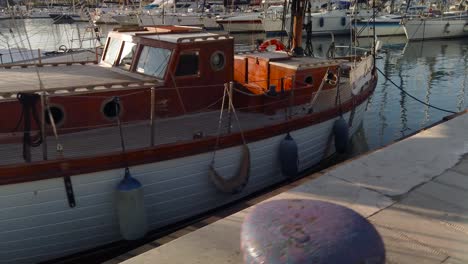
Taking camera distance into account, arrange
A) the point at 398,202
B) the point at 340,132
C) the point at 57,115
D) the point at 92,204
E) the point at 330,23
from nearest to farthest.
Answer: the point at 398,202 → the point at 92,204 → the point at 57,115 → the point at 340,132 → the point at 330,23

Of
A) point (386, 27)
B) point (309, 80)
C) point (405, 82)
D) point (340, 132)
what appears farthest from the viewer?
point (386, 27)

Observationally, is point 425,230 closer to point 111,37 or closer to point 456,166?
point 456,166

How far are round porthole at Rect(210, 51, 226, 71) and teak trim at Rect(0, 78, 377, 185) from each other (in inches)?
66.3

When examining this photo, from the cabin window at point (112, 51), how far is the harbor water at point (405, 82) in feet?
5.35

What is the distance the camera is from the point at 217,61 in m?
8.74

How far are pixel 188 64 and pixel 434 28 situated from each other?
41088 mm

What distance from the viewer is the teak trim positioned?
5910mm

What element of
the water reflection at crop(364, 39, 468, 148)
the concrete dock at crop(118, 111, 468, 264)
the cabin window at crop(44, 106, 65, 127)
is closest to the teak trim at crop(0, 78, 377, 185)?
the cabin window at crop(44, 106, 65, 127)

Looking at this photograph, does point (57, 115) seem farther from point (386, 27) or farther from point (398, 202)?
point (386, 27)

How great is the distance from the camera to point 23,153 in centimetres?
609

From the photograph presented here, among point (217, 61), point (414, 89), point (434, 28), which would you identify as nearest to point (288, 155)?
point (217, 61)

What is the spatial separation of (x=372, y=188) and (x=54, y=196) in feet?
16.2

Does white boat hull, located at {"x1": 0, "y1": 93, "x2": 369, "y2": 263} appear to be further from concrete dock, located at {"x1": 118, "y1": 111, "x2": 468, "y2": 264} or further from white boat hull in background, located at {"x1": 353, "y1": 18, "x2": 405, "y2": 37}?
white boat hull in background, located at {"x1": 353, "y1": 18, "x2": 405, "y2": 37}

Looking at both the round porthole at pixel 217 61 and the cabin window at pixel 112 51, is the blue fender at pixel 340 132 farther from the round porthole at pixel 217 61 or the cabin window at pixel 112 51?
the cabin window at pixel 112 51
